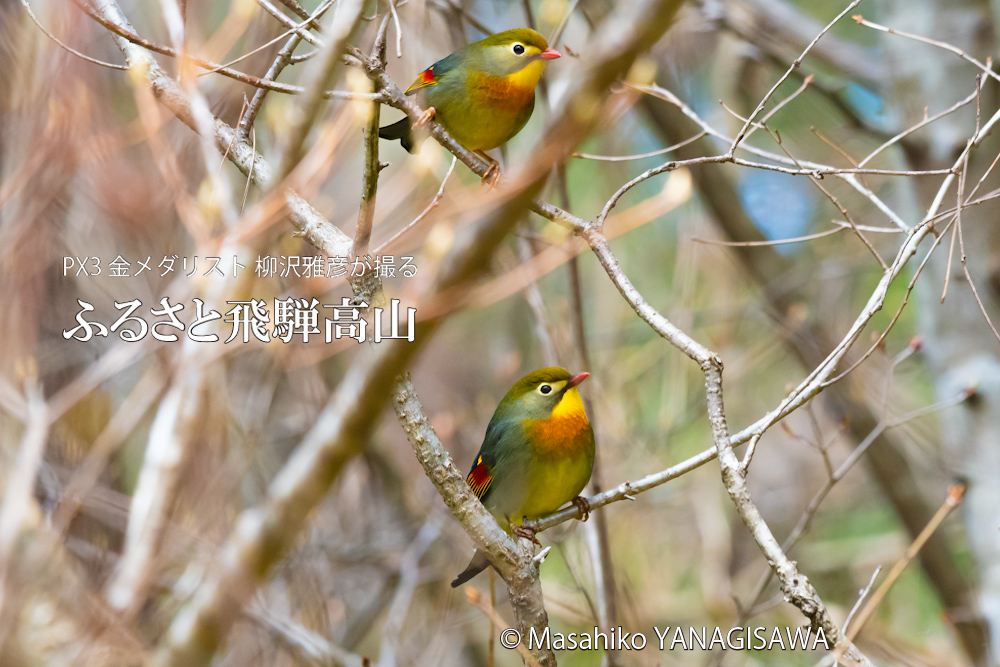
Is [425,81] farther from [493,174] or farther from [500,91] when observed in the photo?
[493,174]

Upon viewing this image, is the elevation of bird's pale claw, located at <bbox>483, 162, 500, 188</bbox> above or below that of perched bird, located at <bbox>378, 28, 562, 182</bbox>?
below

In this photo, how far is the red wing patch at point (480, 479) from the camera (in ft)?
11.9

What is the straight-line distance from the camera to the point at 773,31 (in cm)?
531

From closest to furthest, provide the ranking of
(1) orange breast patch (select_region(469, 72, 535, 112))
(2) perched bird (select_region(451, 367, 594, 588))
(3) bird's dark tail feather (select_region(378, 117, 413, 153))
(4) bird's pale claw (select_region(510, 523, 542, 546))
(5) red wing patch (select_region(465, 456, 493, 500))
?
(4) bird's pale claw (select_region(510, 523, 542, 546))
(2) perched bird (select_region(451, 367, 594, 588))
(5) red wing patch (select_region(465, 456, 493, 500))
(1) orange breast patch (select_region(469, 72, 535, 112))
(3) bird's dark tail feather (select_region(378, 117, 413, 153))

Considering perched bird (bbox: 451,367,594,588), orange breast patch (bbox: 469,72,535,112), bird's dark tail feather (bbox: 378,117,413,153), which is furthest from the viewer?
bird's dark tail feather (bbox: 378,117,413,153)

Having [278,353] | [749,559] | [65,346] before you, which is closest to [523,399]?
[278,353]

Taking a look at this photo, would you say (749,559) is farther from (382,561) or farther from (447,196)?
(447,196)

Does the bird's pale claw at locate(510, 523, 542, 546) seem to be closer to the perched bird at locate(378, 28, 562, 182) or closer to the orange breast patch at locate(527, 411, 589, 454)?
the orange breast patch at locate(527, 411, 589, 454)

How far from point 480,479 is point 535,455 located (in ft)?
1.09

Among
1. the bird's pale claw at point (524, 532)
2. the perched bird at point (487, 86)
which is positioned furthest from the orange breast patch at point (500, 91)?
the bird's pale claw at point (524, 532)

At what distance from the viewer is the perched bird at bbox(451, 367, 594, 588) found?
349 centimetres

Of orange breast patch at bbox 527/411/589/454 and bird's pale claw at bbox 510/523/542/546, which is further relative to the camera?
orange breast patch at bbox 527/411/589/454

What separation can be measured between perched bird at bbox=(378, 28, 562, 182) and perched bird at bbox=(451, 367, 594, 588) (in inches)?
52.2

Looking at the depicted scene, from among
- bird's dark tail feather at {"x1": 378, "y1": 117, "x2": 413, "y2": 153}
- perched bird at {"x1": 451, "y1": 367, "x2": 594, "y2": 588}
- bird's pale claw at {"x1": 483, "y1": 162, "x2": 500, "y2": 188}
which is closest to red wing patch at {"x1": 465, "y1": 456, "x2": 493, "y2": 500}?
perched bird at {"x1": 451, "y1": 367, "x2": 594, "y2": 588}
